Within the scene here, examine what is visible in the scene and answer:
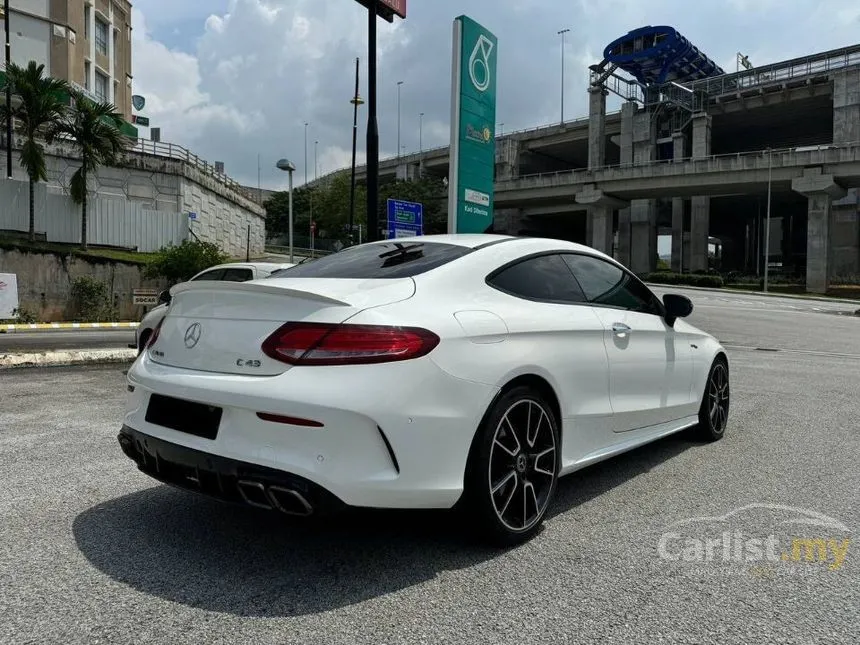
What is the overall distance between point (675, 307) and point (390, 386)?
2.89 m

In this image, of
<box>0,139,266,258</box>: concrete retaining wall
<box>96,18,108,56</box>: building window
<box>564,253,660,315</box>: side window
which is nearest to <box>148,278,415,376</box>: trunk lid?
<box>564,253,660,315</box>: side window

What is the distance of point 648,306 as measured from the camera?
4.75 metres

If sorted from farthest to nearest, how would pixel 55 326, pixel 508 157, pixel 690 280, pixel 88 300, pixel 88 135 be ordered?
pixel 508 157 < pixel 690 280 < pixel 88 135 < pixel 88 300 < pixel 55 326

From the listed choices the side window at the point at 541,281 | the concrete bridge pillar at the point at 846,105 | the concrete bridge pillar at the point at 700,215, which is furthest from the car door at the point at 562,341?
the concrete bridge pillar at the point at 700,215

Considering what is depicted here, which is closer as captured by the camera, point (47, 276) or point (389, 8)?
point (389, 8)

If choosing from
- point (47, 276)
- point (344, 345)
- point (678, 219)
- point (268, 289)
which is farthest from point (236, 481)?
point (678, 219)

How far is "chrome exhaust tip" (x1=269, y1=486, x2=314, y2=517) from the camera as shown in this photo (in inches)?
104

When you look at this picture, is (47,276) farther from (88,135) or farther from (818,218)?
(818,218)

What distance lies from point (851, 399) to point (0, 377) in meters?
10.1

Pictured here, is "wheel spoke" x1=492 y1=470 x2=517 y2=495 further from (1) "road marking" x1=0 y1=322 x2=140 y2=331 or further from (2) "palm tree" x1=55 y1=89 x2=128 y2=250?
(2) "palm tree" x1=55 y1=89 x2=128 y2=250

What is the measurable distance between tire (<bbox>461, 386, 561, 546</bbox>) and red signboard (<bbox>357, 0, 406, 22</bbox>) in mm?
12392

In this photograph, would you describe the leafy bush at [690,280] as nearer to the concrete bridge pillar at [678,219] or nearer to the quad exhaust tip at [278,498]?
the concrete bridge pillar at [678,219]

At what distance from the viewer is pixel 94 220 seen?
Result: 30516 mm

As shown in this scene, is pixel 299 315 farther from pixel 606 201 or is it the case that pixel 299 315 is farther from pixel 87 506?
pixel 606 201
